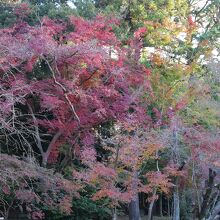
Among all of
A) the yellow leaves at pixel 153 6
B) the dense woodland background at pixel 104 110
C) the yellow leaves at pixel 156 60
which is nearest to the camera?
the dense woodland background at pixel 104 110

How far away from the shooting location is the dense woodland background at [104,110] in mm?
9945

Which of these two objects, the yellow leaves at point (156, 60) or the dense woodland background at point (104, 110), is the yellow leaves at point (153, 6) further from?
the yellow leaves at point (156, 60)

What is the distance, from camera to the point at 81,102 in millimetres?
11422

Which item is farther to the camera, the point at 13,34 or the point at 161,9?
the point at 161,9

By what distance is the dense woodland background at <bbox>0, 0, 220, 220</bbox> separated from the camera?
9.95 meters

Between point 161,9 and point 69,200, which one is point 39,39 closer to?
point 69,200

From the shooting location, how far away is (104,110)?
1133 cm

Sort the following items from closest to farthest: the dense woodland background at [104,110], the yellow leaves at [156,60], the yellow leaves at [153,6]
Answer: the dense woodland background at [104,110] < the yellow leaves at [156,60] < the yellow leaves at [153,6]

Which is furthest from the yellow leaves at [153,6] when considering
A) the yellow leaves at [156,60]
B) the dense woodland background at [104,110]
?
the yellow leaves at [156,60]

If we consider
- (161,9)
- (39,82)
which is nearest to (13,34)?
(39,82)

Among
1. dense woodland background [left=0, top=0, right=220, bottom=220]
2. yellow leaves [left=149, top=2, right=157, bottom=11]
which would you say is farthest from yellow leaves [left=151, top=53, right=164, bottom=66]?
yellow leaves [left=149, top=2, right=157, bottom=11]

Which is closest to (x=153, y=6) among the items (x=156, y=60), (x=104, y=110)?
(x=156, y=60)

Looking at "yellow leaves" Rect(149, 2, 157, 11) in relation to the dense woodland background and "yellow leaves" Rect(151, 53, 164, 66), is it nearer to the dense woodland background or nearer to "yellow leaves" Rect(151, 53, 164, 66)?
the dense woodland background

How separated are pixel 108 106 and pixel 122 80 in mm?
1078
